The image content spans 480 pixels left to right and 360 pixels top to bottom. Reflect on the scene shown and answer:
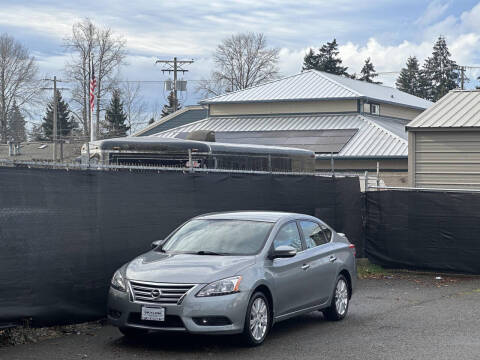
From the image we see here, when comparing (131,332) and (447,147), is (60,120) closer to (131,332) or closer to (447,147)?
(447,147)

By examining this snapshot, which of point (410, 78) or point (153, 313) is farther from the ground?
point (410, 78)

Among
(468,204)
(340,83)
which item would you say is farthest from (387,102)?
(468,204)

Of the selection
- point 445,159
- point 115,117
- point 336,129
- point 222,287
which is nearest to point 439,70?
point 115,117

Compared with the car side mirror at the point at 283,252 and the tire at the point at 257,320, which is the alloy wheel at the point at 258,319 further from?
the car side mirror at the point at 283,252

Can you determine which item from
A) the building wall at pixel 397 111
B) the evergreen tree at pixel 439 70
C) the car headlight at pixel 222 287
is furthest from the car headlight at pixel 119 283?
the evergreen tree at pixel 439 70

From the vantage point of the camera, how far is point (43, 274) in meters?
9.39

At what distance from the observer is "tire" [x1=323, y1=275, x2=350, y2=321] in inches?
430

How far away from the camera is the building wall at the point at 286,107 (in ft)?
136

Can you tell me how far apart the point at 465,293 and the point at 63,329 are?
776 centimetres

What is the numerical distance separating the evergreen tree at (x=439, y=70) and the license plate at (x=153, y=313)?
85.0 metres

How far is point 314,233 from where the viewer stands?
10.9 m

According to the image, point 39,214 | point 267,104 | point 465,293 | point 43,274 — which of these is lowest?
point 465,293

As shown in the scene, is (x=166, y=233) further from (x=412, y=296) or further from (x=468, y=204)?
(x=468, y=204)

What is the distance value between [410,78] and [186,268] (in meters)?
89.8
